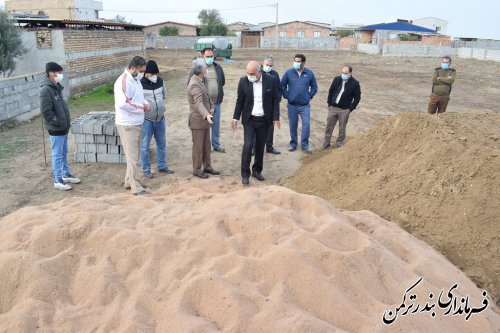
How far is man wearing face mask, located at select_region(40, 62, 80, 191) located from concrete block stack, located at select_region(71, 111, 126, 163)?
29.0 inches

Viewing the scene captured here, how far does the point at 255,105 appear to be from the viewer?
5969 mm

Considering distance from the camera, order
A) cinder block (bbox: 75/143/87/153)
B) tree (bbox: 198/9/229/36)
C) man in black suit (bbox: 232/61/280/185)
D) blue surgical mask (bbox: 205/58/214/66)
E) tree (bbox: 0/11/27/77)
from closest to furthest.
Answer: man in black suit (bbox: 232/61/280/185)
cinder block (bbox: 75/143/87/153)
blue surgical mask (bbox: 205/58/214/66)
tree (bbox: 0/11/27/77)
tree (bbox: 198/9/229/36)

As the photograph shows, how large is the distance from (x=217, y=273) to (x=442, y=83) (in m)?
8.28

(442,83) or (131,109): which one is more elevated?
(442,83)

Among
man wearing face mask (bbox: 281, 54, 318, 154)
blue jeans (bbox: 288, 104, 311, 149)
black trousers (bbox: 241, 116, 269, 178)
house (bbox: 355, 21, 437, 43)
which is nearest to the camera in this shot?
black trousers (bbox: 241, 116, 269, 178)

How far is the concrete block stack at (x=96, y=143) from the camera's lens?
6625 millimetres

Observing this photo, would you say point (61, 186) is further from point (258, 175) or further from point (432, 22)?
point (432, 22)

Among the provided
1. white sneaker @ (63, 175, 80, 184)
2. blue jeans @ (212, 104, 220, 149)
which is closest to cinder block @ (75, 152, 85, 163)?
white sneaker @ (63, 175, 80, 184)

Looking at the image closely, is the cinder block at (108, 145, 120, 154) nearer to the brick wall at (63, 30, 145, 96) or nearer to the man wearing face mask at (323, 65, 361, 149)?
the man wearing face mask at (323, 65, 361, 149)

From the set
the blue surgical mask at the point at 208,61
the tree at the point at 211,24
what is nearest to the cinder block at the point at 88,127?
the blue surgical mask at the point at 208,61

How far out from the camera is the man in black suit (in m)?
5.92

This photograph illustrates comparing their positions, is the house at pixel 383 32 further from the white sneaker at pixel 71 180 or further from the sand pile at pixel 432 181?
the white sneaker at pixel 71 180

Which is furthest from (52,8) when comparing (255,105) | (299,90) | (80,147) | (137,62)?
(255,105)

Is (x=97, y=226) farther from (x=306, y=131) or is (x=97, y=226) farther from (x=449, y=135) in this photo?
(x=306, y=131)
